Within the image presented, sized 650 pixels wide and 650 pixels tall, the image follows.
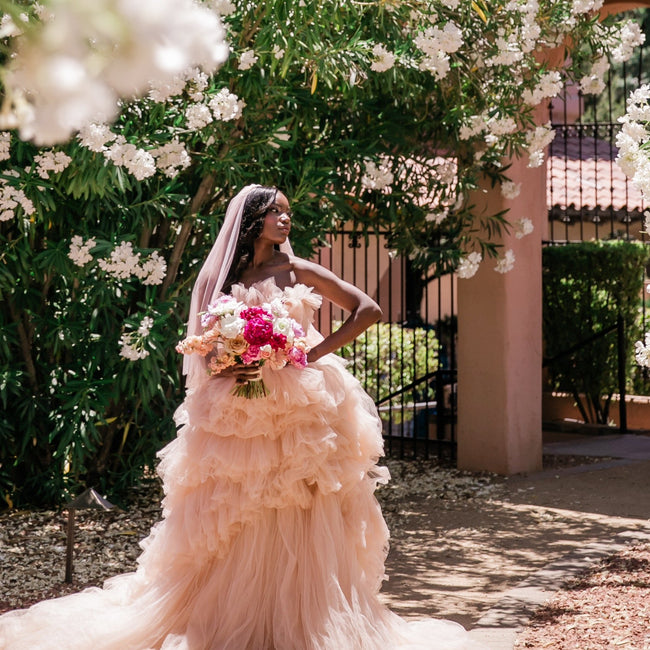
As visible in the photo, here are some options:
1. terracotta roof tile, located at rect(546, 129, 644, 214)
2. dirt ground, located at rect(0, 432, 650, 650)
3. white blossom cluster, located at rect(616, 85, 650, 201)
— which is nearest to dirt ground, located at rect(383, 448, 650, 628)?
dirt ground, located at rect(0, 432, 650, 650)

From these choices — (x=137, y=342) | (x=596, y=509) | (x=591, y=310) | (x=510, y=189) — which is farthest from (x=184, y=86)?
(x=591, y=310)

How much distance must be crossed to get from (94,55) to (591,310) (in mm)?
11243

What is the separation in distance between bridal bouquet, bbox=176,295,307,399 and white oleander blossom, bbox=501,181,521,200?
4571 mm

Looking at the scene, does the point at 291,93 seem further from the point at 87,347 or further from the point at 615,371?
the point at 615,371

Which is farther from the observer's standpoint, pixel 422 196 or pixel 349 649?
pixel 422 196

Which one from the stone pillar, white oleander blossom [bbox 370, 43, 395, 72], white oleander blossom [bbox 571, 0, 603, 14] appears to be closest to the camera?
white oleander blossom [bbox 370, 43, 395, 72]

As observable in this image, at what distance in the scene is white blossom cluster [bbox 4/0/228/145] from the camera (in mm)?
1028

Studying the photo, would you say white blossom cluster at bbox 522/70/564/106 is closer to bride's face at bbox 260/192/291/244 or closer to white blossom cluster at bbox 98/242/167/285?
white blossom cluster at bbox 98/242/167/285

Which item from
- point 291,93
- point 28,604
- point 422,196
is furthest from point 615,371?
point 28,604

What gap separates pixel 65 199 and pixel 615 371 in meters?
7.08

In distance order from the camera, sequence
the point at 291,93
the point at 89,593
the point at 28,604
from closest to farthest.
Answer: the point at 89,593 < the point at 28,604 < the point at 291,93

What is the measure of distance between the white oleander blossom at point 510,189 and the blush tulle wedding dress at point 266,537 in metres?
4.42

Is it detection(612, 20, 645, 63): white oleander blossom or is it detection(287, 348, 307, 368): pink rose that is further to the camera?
detection(612, 20, 645, 63): white oleander blossom

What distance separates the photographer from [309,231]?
759cm
